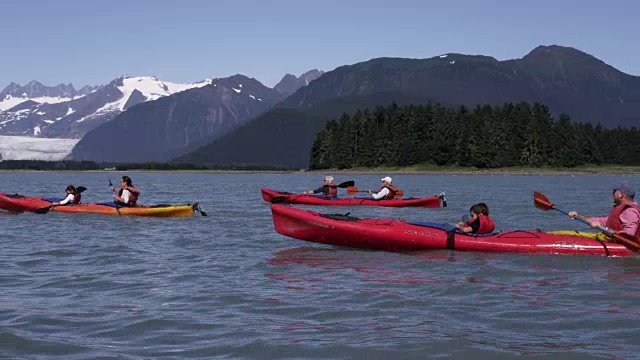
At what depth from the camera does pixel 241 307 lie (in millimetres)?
11945

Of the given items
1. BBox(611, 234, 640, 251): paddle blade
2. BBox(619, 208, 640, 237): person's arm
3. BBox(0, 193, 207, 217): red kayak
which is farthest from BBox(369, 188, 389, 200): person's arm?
BBox(611, 234, 640, 251): paddle blade

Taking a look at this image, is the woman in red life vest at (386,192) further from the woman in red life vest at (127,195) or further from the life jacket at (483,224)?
the life jacket at (483,224)

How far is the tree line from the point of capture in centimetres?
12575

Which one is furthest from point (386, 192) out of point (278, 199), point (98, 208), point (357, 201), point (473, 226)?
point (473, 226)

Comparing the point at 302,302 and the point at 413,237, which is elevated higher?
the point at 413,237

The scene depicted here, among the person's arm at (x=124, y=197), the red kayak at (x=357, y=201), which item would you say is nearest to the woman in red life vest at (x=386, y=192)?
the red kayak at (x=357, y=201)

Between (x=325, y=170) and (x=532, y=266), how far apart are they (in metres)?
125

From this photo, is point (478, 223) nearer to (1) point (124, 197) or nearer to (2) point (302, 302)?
(2) point (302, 302)

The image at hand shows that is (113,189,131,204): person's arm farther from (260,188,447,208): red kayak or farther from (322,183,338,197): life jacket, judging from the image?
(322,183,338,197): life jacket

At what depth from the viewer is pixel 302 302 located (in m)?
12.3

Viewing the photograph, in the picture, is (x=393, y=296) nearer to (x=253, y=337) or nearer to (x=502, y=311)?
(x=502, y=311)

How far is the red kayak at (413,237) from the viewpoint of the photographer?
18.2m

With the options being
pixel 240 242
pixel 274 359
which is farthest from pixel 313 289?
pixel 240 242

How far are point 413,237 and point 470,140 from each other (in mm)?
109645
